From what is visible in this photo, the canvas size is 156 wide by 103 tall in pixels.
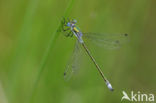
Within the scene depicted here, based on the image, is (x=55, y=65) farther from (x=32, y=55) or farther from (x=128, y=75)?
(x=128, y=75)

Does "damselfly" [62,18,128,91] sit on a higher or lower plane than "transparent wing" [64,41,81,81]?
higher

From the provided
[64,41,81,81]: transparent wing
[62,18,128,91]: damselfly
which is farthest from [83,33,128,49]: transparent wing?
[64,41,81,81]: transparent wing

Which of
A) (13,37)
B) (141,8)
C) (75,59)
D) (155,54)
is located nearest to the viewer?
(75,59)

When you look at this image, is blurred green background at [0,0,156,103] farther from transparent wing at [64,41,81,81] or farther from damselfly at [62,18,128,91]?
transparent wing at [64,41,81,81]

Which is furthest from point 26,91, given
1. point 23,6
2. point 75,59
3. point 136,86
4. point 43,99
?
point 136,86

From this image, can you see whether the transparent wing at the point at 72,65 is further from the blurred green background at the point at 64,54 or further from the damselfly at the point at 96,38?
the blurred green background at the point at 64,54

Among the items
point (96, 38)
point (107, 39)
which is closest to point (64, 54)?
point (96, 38)

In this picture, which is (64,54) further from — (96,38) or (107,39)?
(107,39)
